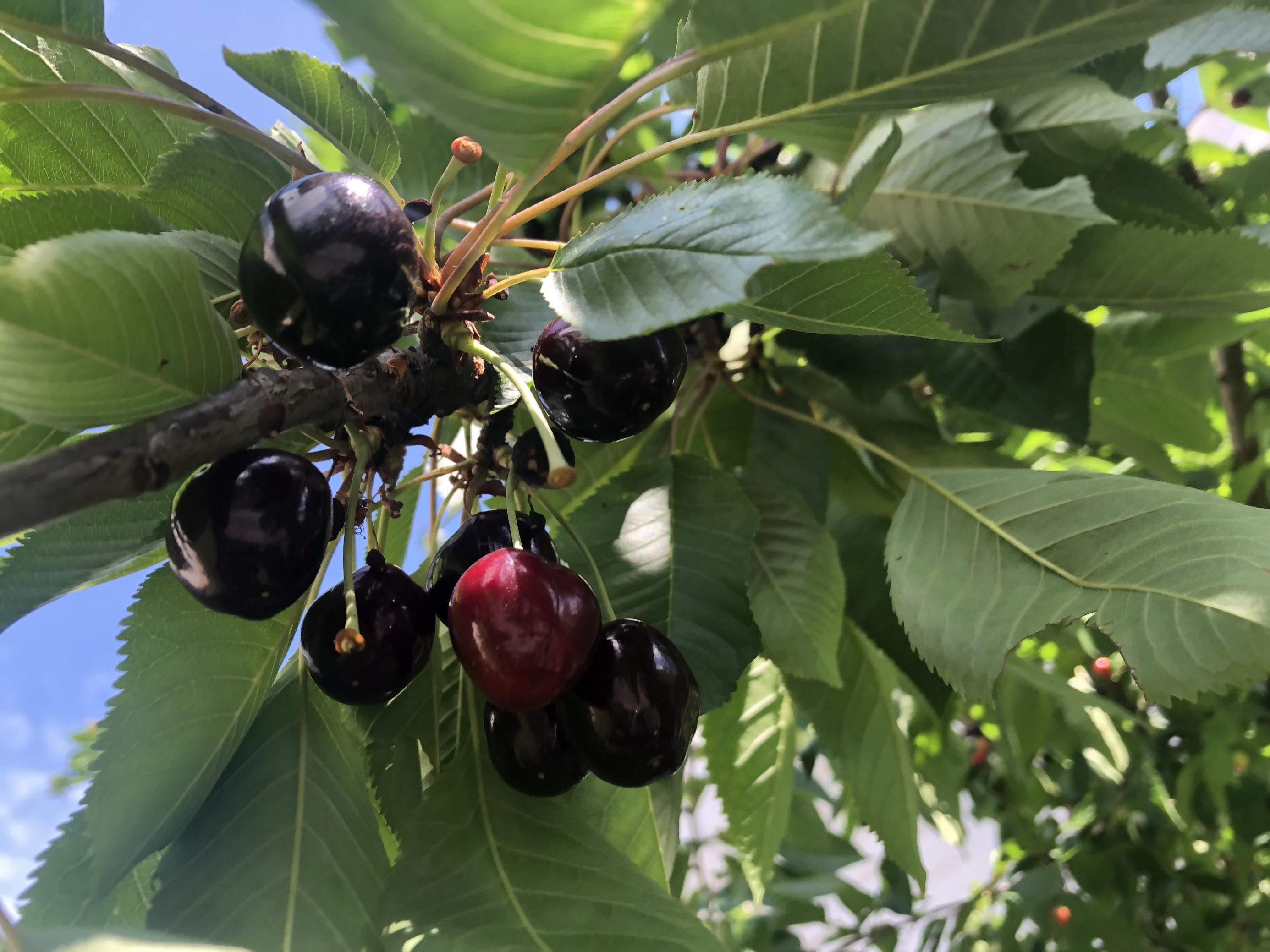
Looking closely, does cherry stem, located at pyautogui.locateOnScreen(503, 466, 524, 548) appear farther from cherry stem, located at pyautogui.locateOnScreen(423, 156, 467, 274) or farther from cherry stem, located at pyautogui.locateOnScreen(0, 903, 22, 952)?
cherry stem, located at pyautogui.locateOnScreen(0, 903, 22, 952)

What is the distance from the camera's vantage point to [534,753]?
44 centimetres

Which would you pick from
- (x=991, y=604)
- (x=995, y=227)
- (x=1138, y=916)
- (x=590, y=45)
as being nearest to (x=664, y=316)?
(x=590, y=45)

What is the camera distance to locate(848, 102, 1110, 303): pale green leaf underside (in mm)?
656

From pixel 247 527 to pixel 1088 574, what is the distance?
0.46 meters

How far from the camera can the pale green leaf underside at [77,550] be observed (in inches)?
16.5

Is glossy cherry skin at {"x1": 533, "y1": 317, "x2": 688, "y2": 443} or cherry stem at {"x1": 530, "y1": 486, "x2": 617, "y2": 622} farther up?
glossy cherry skin at {"x1": 533, "y1": 317, "x2": 688, "y2": 443}

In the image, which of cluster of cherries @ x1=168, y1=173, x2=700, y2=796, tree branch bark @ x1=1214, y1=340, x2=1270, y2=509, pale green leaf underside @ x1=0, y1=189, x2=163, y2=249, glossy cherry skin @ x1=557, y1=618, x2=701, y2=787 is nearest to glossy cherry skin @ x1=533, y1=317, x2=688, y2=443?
cluster of cherries @ x1=168, y1=173, x2=700, y2=796

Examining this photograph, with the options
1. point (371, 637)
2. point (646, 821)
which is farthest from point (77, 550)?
point (646, 821)

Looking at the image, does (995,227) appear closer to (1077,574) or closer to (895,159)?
(895,159)

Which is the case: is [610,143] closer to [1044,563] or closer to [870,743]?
[1044,563]

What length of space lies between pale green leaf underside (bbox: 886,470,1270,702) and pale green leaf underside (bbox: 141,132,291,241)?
47 cm

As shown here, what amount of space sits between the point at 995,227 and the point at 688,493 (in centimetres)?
36

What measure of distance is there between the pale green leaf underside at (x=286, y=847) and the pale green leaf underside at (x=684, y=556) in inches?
7.5

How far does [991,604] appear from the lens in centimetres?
50
